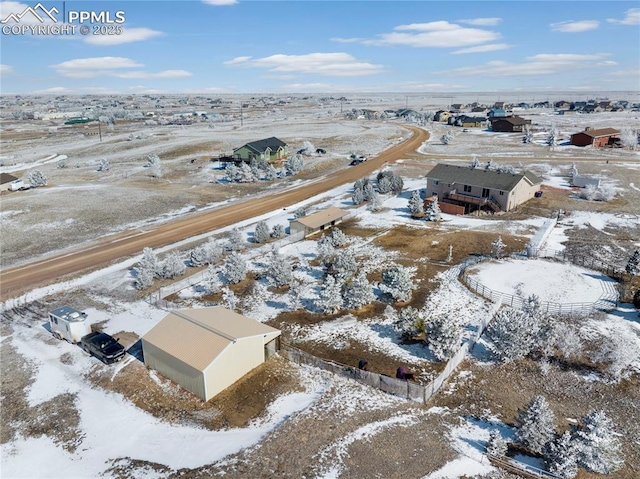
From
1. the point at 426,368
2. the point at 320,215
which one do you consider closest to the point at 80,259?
the point at 320,215

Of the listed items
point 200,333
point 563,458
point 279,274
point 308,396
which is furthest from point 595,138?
point 200,333

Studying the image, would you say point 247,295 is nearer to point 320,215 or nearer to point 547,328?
point 320,215

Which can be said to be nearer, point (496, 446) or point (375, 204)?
point (496, 446)

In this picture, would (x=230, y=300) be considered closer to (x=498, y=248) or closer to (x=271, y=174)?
(x=498, y=248)

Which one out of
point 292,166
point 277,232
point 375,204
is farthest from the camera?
point 292,166

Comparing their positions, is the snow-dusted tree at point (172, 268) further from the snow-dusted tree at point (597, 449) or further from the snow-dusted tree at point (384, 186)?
the snow-dusted tree at point (384, 186)

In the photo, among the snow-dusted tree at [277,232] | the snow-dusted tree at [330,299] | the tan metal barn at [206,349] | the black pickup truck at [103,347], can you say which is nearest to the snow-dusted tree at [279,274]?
the snow-dusted tree at [330,299]
